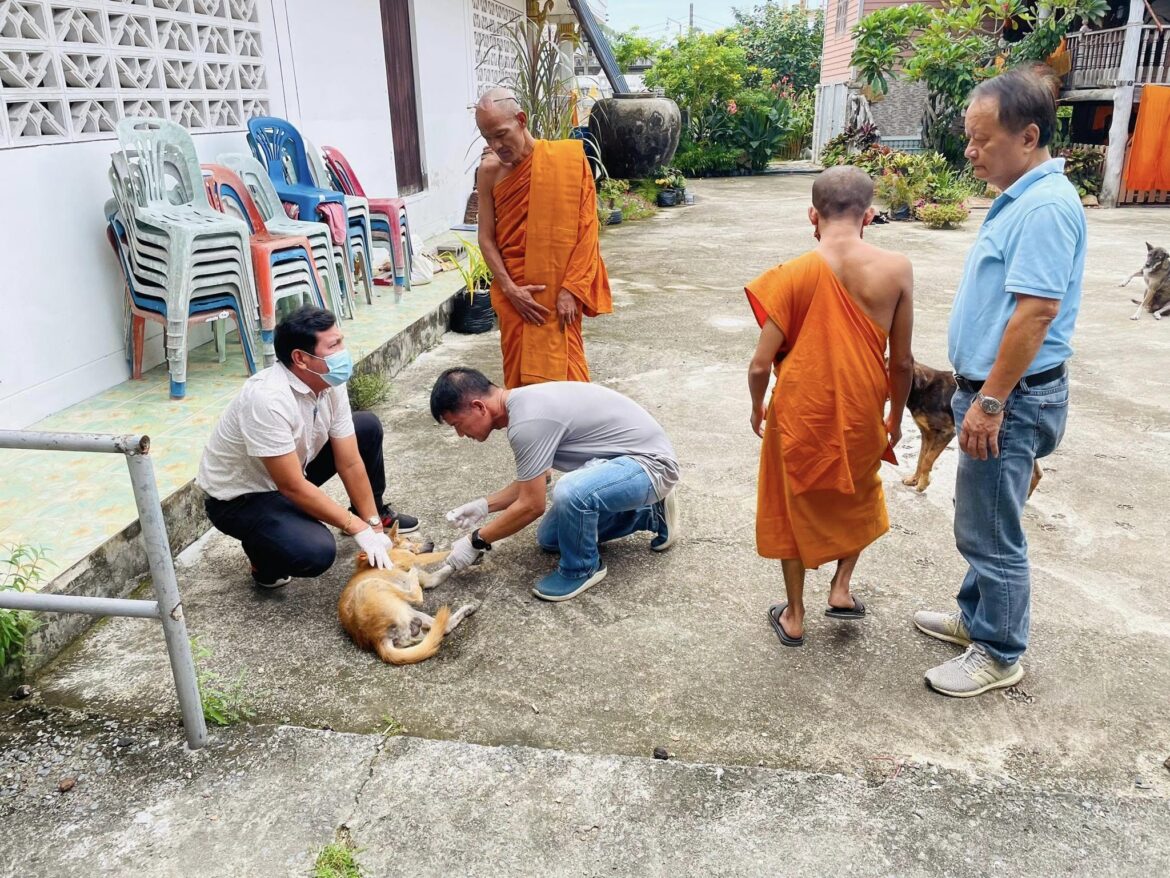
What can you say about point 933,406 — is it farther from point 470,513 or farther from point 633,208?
point 633,208

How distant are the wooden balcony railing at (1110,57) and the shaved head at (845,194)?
41.5 feet

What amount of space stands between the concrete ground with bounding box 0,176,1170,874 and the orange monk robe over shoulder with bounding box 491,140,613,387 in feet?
2.19

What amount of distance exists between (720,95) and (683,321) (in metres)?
13.3

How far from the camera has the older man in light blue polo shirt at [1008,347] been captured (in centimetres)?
190

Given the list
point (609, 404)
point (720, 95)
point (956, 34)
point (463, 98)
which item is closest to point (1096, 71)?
point (956, 34)

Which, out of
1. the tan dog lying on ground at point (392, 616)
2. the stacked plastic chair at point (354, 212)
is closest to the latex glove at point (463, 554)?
the tan dog lying on ground at point (392, 616)

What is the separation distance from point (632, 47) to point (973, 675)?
20206mm

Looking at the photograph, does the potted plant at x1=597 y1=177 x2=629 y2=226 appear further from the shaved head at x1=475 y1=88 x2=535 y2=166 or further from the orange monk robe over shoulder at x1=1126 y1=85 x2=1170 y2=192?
the shaved head at x1=475 y1=88 x2=535 y2=166

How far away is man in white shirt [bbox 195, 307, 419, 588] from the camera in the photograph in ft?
8.34

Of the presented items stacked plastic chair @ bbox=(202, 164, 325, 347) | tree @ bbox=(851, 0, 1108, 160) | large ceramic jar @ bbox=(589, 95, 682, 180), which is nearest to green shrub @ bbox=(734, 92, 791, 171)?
tree @ bbox=(851, 0, 1108, 160)

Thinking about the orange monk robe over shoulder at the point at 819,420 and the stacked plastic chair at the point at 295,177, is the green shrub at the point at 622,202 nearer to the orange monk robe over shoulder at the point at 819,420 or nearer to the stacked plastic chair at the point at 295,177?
the stacked plastic chair at the point at 295,177

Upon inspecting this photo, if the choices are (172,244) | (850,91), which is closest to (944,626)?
(172,244)

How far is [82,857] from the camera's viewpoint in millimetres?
1760

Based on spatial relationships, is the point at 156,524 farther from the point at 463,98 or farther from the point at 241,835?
the point at 463,98
